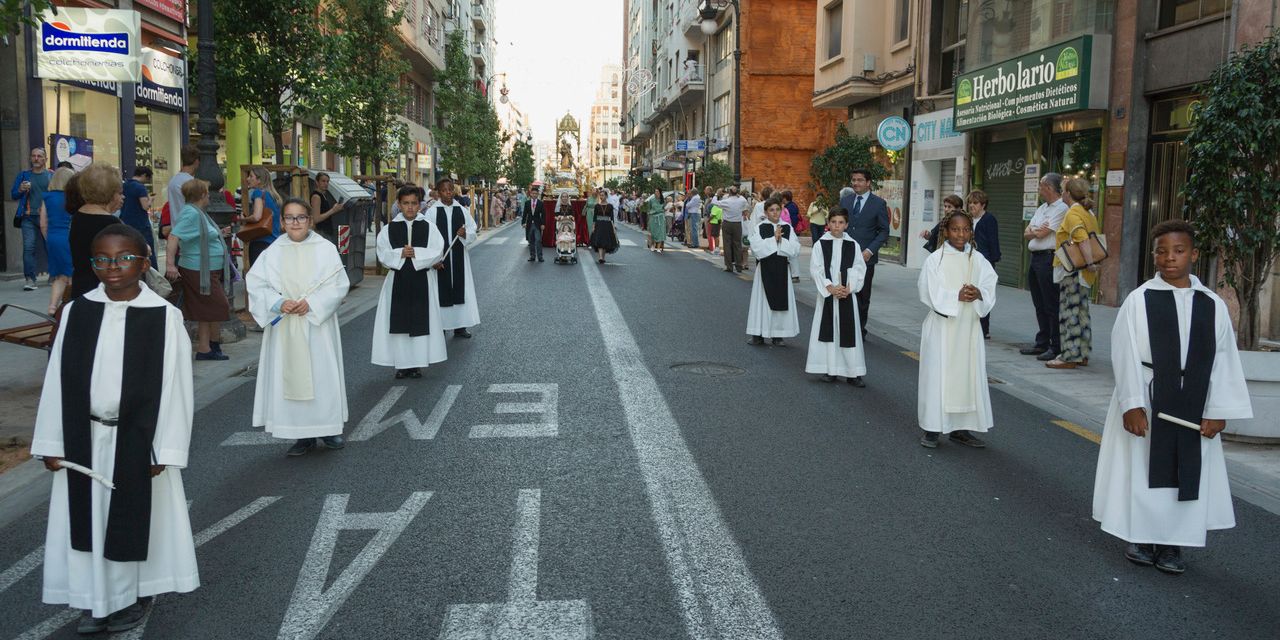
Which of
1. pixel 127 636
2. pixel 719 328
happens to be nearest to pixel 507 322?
pixel 719 328

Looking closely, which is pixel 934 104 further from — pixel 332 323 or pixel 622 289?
pixel 332 323

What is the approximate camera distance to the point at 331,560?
181 inches

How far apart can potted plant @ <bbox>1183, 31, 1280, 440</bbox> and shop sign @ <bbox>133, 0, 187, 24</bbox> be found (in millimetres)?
19179

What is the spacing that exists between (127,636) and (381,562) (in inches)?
41.8

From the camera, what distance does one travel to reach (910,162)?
2475 centimetres

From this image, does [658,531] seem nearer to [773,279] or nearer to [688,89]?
[773,279]

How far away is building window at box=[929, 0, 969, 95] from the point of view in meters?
23.2

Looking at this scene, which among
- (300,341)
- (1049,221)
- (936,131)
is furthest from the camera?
(936,131)

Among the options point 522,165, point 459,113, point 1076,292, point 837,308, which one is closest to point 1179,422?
point 837,308

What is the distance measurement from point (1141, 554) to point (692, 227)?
27.7 metres

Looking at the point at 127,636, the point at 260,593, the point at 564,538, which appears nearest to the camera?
the point at 127,636

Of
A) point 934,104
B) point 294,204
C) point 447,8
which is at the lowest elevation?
point 294,204

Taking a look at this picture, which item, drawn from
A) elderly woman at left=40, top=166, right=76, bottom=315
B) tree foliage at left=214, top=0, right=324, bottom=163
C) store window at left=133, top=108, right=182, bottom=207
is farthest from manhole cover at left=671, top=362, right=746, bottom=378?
store window at left=133, top=108, right=182, bottom=207

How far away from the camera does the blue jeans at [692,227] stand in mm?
31689
